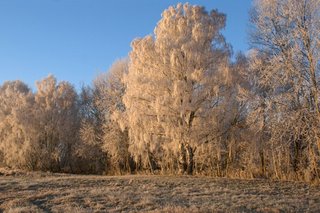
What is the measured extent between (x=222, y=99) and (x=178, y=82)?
3.03m

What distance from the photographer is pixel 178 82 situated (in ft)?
76.5

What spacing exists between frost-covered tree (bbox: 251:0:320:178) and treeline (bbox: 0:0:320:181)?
0.05 meters

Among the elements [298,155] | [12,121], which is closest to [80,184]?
[298,155]

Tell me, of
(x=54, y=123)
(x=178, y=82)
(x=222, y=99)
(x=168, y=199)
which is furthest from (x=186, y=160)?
(x=54, y=123)

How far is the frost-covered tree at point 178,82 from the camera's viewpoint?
23.6 m

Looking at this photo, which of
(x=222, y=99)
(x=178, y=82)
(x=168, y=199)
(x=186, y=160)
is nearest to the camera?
(x=168, y=199)

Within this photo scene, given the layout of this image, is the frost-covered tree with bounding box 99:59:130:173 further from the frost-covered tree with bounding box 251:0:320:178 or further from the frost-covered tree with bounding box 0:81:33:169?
the frost-covered tree with bounding box 251:0:320:178

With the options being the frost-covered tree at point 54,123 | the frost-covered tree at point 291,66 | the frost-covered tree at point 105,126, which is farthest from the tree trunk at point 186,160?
the frost-covered tree at point 54,123

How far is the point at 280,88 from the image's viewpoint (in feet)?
66.9

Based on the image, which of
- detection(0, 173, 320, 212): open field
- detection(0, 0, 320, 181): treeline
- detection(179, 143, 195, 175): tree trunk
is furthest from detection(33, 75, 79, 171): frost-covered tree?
detection(0, 173, 320, 212): open field

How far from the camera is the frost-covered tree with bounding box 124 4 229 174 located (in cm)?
2356

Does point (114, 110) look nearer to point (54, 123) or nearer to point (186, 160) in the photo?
point (186, 160)

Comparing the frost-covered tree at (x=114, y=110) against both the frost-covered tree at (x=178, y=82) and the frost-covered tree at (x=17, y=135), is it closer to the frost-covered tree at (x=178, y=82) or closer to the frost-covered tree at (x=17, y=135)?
the frost-covered tree at (x=178, y=82)

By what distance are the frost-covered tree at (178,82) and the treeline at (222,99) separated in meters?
0.06
